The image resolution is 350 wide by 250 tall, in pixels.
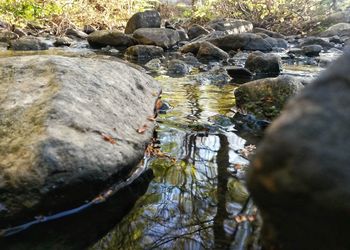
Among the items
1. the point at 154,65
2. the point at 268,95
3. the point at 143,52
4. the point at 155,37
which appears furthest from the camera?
the point at 155,37

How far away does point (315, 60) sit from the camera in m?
9.62

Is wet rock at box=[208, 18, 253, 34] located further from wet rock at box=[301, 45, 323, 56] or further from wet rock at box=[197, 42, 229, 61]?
wet rock at box=[197, 42, 229, 61]

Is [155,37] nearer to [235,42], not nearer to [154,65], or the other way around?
[235,42]

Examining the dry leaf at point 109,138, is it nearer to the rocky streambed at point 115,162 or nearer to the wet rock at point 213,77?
the rocky streambed at point 115,162

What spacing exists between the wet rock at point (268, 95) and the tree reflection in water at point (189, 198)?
2.23ft

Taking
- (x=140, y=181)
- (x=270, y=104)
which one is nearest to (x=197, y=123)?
(x=270, y=104)

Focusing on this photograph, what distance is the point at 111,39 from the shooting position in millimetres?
11570

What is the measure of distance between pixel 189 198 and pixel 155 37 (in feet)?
30.6

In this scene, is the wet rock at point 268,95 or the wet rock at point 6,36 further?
the wet rock at point 6,36

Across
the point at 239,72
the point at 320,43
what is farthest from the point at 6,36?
the point at 320,43

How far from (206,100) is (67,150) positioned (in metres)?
3.18

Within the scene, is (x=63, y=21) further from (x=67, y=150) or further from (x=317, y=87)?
(x=317, y=87)

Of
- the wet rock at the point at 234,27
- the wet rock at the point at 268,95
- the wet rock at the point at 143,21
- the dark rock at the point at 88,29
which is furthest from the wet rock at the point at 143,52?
the dark rock at the point at 88,29

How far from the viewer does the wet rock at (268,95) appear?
410 cm
